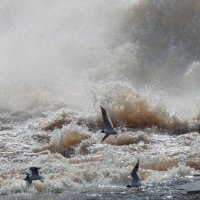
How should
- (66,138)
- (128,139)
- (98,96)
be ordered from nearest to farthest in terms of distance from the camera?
1. (128,139)
2. (66,138)
3. (98,96)

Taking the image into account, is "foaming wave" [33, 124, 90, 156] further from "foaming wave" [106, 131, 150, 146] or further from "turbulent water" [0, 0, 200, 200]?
"foaming wave" [106, 131, 150, 146]

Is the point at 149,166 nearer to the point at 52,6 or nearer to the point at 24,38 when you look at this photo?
the point at 24,38

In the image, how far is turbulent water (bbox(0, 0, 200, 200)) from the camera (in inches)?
426

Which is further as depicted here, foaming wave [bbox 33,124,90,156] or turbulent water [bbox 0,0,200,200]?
foaming wave [bbox 33,124,90,156]

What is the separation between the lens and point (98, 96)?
17.7 metres

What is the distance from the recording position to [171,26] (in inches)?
869

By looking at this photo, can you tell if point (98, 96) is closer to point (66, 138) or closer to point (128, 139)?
point (66, 138)

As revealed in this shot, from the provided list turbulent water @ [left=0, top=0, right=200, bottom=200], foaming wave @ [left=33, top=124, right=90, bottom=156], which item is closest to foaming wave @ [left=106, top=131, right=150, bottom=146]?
turbulent water @ [left=0, top=0, right=200, bottom=200]

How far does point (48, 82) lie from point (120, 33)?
389cm

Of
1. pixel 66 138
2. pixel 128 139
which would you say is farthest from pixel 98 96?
pixel 128 139

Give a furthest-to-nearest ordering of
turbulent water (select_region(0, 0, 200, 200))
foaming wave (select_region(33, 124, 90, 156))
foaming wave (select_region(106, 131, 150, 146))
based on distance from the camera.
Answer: foaming wave (select_region(106, 131, 150, 146)) < foaming wave (select_region(33, 124, 90, 156)) < turbulent water (select_region(0, 0, 200, 200))

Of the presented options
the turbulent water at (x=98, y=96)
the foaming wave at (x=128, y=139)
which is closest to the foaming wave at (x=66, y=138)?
the turbulent water at (x=98, y=96)

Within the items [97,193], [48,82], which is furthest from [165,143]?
[48,82]

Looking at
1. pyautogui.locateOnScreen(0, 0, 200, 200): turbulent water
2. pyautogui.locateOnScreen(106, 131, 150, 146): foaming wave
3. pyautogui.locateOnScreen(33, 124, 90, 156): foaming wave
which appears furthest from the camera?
pyautogui.locateOnScreen(106, 131, 150, 146): foaming wave
